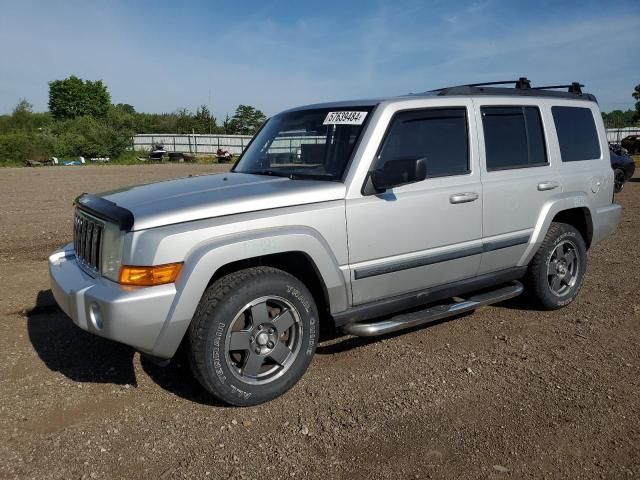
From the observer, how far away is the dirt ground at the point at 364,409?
9.21ft

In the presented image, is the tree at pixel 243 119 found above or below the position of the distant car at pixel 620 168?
above

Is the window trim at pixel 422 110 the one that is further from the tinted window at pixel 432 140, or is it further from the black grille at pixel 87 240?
the black grille at pixel 87 240

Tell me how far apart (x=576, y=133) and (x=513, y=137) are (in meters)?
0.99

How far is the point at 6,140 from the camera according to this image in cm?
4206

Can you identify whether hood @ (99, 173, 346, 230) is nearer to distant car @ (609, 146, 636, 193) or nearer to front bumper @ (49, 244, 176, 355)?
front bumper @ (49, 244, 176, 355)

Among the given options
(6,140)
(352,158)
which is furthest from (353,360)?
(6,140)

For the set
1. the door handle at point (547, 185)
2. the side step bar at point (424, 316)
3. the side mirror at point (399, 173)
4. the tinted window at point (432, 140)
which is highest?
the tinted window at point (432, 140)

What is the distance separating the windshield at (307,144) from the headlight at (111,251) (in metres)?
1.34

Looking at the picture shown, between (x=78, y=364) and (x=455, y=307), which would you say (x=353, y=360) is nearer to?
(x=455, y=307)

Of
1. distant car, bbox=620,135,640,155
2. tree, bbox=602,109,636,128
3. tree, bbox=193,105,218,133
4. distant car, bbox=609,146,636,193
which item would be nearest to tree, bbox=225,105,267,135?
tree, bbox=193,105,218,133

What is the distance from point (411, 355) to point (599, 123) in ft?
10.6

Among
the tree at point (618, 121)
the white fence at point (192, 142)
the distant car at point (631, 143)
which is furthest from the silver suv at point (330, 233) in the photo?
the white fence at point (192, 142)

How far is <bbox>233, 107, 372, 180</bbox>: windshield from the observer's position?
3881 millimetres

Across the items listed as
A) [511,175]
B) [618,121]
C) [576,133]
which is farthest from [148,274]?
[618,121]
